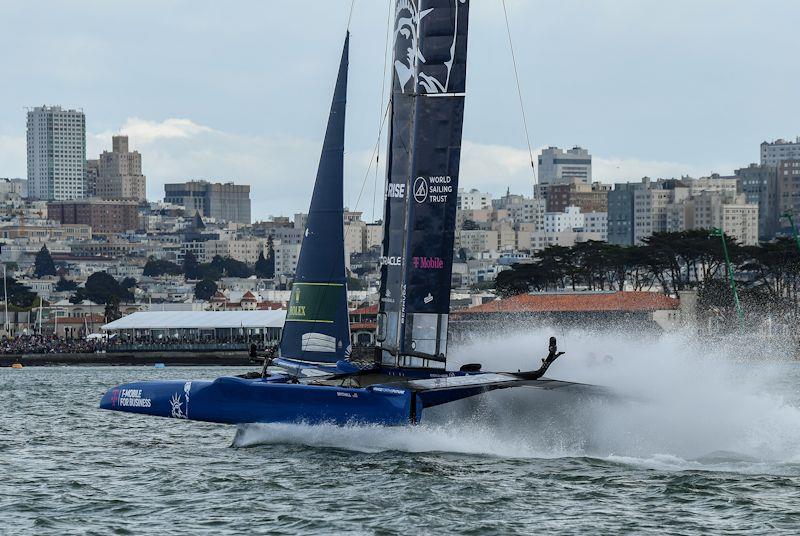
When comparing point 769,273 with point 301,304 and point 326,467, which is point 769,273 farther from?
point 326,467

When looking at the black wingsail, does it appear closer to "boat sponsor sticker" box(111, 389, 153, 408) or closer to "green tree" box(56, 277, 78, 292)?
"boat sponsor sticker" box(111, 389, 153, 408)

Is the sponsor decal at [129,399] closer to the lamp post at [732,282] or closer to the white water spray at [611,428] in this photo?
the white water spray at [611,428]

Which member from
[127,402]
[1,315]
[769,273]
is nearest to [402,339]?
[127,402]

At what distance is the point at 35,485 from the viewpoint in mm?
18984

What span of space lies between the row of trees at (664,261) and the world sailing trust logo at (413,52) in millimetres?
64634

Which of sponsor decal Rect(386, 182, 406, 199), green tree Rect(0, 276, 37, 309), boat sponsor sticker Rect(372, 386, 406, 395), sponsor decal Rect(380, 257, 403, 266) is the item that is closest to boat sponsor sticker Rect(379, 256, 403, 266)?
sponsor decal Rect(380, 257, 403, 266)

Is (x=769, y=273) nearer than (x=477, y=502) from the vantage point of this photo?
No

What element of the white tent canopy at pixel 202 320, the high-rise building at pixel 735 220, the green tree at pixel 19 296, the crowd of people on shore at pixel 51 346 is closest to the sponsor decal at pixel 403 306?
the white tent canopy at pixel 202 320

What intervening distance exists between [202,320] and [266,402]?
7728 cm

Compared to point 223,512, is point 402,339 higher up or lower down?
higher up

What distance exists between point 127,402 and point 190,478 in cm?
410

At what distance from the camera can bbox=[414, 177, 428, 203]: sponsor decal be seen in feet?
72.9

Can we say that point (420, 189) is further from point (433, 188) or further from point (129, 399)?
point (129, 399)

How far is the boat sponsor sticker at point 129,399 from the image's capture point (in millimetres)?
22500
